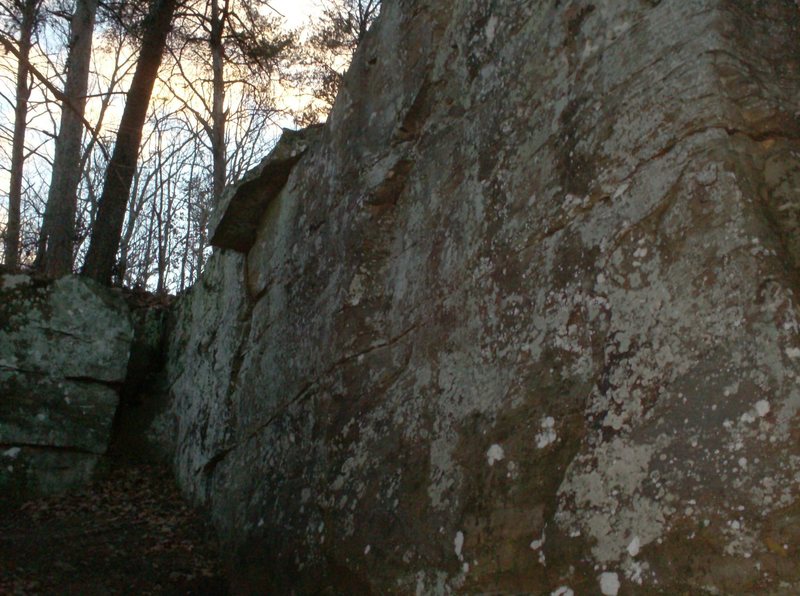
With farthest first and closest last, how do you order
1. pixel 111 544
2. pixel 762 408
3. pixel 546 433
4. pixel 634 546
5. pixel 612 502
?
pixel 111 544 < pixel 546 433 < pixel 612 502 < pixel 634 546 < pixel 762 408

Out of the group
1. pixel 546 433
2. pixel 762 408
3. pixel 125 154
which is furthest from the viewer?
pixel 125 154

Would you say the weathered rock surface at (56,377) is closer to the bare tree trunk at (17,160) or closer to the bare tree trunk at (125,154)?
the bare tree trunk at (125,154)

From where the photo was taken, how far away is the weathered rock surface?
760 cm

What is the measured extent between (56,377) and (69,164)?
520cm

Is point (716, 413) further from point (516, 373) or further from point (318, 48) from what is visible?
point (318, 48)

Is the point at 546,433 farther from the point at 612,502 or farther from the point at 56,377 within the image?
the point at 56,377

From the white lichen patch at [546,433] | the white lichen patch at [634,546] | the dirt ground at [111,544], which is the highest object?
the white lichen patch at [546,433]

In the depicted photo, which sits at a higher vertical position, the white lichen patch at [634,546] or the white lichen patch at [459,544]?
the white lichen patch at [634,546]

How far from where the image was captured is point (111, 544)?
6.50 meters

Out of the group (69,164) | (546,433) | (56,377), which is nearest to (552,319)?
(546,433)

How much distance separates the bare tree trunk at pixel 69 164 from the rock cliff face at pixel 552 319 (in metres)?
6.66

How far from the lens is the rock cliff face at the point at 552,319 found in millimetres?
2676

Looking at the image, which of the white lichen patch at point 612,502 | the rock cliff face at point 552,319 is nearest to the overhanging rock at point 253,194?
the rock cliff face at point 552,319

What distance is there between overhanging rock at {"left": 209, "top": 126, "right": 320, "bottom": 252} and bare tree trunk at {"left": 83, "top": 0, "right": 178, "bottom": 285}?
11.0ft
